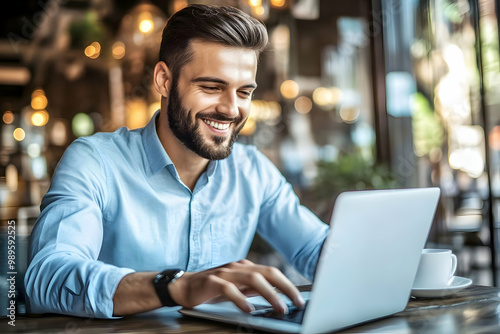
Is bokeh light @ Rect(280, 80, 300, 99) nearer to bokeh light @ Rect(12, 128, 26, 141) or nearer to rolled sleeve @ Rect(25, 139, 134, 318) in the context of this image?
bokeh light @ Rect(12, 128, 26, 141)

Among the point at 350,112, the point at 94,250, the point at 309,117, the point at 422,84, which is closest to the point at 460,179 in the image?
the point at 422,84

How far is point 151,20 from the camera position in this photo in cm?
360

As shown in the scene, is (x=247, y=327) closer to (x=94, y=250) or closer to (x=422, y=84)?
(x=94, y=250)

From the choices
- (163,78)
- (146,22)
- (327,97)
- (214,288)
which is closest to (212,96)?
(163,78)

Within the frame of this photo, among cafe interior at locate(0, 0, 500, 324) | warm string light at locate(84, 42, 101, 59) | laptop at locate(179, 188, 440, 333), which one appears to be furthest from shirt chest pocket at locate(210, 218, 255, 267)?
warm string light at locate(84, 42, 101, 59)

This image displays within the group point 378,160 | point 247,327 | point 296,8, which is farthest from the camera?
point 296,8

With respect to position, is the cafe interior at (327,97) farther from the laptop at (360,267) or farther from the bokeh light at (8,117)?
the laptop at (360,267)

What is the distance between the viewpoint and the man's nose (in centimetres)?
137

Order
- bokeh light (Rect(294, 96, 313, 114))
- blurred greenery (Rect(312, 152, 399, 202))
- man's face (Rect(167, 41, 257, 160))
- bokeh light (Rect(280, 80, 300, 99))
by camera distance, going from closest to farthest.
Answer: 1. man's face (Rect(167, 41, 257, 160))
2. blurred greenery (Rect(312, 152, 399, 202))
3. bokeh light (Rect(280, 80, 300, 99))
4. bokeh light (Rect(294, 96, 313, 114))

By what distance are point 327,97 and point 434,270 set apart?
5706mm

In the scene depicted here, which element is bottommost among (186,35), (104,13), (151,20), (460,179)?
(460,179)

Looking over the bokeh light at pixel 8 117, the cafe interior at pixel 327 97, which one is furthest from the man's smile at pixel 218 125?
the bokeh light at pixel 8 117

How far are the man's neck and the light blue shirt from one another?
Result: 29mm

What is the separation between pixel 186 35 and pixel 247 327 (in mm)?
827
